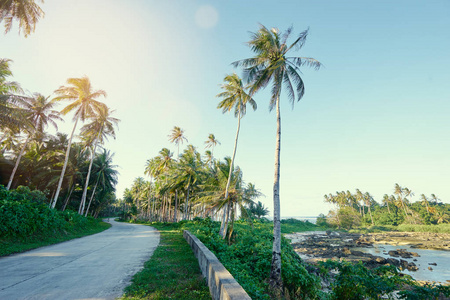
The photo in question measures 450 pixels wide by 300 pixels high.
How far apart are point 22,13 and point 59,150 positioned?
71.7 ft

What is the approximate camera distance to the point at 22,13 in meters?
13.3

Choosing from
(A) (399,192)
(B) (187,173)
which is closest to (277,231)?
(B) (187,173)

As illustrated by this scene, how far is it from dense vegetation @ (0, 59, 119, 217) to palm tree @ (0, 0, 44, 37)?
630cm

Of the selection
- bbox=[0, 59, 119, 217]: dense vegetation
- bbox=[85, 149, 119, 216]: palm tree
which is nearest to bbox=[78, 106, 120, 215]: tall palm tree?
bbox=[0, 59, 119, 217]: dense vegetation

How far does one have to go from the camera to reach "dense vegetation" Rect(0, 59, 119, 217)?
2245 cm

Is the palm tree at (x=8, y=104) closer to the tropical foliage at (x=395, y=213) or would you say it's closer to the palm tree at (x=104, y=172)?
the palm tree at (x=104, y=172)

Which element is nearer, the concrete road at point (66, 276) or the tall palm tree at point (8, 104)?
the concrete road at point (66, 276)

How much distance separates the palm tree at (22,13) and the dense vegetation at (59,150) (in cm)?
630

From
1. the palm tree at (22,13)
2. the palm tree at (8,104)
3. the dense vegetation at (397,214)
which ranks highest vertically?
the palm tree at (22,13)

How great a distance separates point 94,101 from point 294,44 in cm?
2302

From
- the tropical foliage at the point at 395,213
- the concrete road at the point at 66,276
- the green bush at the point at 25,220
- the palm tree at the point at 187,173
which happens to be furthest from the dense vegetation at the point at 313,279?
the tropical foliage at the point at 395,213

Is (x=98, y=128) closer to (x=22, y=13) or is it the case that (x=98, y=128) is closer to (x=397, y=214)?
(x=22, y=13)

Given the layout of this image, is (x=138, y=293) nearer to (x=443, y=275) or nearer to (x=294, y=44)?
(x=294, y=44)

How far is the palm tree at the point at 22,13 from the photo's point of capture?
12609mm
